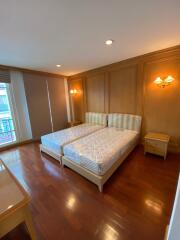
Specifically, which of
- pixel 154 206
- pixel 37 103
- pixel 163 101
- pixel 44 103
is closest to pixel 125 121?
pixel 163 101

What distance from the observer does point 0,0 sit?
1238mm

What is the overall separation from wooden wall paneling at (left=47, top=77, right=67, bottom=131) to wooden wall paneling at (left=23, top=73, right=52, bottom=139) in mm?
237

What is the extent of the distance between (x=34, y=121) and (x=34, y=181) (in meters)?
2.57

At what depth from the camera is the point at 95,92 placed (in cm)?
438

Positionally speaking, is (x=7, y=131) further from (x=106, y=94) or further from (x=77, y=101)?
(x=106, y=94)

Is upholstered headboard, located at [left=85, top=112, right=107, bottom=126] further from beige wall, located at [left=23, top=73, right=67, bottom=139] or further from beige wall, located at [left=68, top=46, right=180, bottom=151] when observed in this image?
beige wall, located at [left=23, top=73, right=67, bottom=139]

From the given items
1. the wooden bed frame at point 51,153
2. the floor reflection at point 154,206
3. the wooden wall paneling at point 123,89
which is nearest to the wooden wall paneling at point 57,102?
the wooden bed frame at point 51,153

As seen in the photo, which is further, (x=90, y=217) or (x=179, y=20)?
(x=179, y=20)

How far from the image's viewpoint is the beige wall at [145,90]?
9.04 feet

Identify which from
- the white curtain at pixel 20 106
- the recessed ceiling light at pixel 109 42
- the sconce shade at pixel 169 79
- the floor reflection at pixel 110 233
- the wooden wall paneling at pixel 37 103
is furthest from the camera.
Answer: the wooden wall paneling at pixel 37 103

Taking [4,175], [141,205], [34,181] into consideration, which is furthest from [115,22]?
[34,181]

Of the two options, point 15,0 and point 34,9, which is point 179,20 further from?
point 15,0

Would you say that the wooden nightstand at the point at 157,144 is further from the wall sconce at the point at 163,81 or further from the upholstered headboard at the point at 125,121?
the wall sconce at the point at 163,81

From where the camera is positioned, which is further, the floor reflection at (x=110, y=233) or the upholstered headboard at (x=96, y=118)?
the upholstered headboard at (x=96, y=118)
